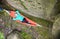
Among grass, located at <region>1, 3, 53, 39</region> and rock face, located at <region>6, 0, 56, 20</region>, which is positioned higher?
rock face, located at <region>6, 0, 56, 20</region>

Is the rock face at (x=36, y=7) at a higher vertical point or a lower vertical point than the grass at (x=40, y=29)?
higher

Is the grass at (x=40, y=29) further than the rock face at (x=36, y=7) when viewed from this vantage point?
No

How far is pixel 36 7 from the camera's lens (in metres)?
4.83

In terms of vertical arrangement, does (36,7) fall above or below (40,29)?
above

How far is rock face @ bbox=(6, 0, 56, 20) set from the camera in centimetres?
462

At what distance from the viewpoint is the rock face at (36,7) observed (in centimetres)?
462

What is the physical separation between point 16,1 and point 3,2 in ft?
1.22

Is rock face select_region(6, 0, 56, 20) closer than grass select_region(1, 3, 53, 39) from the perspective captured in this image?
No

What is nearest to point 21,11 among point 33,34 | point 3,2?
point 3,2

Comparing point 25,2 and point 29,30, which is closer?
point 29,30

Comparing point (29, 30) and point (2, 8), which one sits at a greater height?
point (2, 8)

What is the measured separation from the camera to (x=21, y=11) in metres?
4.59

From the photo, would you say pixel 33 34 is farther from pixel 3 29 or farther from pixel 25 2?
pixel 25 2

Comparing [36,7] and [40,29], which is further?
[36,7]
